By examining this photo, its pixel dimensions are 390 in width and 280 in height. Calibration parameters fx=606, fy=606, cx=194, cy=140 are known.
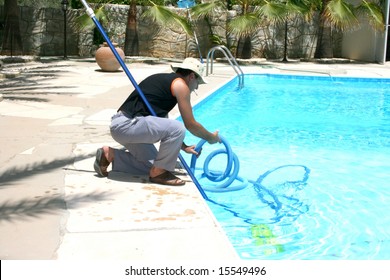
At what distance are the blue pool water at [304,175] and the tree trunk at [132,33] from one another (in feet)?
26.3

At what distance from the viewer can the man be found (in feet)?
16.6

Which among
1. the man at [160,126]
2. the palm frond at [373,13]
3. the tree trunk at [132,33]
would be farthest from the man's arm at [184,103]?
the tree trunk at [132,33]

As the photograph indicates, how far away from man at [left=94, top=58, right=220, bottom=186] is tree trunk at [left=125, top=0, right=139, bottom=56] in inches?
613

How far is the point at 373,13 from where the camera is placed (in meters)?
19.2

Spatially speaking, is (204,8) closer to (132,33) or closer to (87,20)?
(132,33)

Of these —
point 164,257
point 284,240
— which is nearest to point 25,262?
point 164,257

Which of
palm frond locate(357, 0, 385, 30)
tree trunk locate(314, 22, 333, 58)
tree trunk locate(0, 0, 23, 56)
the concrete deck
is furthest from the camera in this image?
tree trunk locate(314, 22, 333, 58)

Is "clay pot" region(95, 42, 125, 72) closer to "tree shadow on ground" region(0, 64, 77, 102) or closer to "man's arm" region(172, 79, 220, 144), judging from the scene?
"tree shadow on ground" region(0, 64, 77, 102)

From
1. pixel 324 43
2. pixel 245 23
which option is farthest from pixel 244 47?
pixel 324 43

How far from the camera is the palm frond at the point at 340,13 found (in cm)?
1903

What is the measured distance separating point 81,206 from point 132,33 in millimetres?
16975

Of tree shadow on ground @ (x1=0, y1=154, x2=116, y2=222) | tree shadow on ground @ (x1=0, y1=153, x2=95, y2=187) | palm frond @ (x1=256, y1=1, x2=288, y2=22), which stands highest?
palm frond @ (x1=256, y1=1, x2=288, y2=22)

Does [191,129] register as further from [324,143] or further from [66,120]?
[324,143]

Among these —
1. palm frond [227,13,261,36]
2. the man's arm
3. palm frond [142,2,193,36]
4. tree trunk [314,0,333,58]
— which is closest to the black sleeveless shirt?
the man's arm
